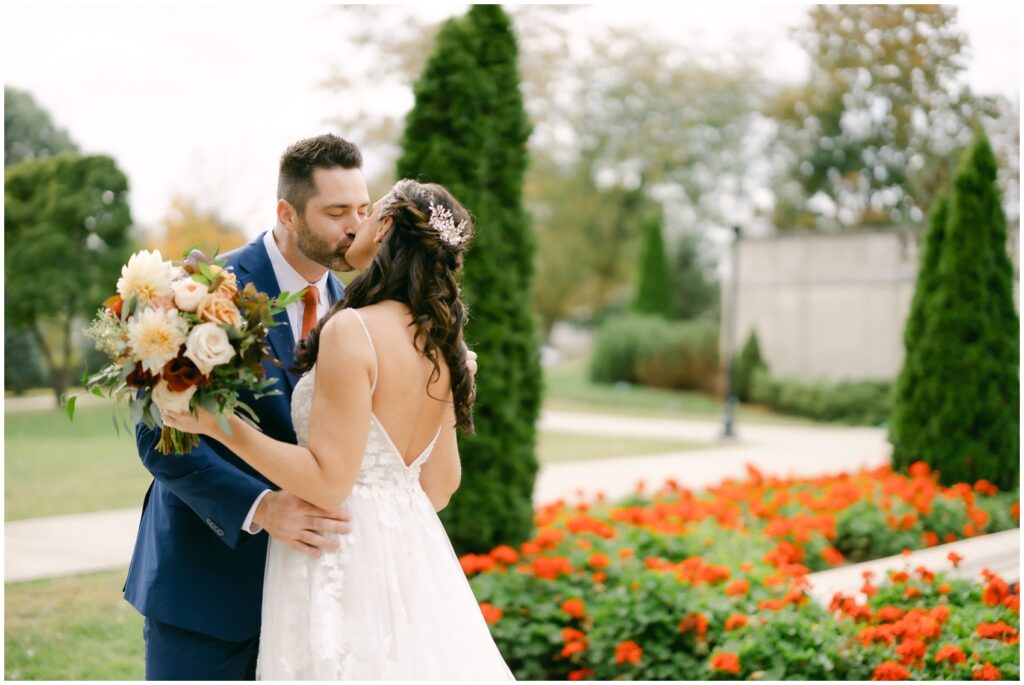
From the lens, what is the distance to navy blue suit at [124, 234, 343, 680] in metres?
2.68

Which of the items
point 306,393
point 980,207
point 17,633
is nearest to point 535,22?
point 980,207

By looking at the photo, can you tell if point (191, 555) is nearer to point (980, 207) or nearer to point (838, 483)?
point (838, 483)

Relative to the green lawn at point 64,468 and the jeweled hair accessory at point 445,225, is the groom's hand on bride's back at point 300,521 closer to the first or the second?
the jeweled hair accessory at point 445,225

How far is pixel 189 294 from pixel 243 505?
0.60 m

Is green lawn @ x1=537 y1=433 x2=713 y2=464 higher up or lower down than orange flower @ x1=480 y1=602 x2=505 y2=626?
lower down

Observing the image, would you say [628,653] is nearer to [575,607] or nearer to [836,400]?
[575,607]

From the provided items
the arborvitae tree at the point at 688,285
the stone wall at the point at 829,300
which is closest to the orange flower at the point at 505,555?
the stone wall at the point at 829,300

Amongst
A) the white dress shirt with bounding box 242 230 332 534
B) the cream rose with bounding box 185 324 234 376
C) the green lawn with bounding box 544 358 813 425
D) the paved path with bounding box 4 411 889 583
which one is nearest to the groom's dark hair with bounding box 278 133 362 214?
the white dress shirt with bounding box 242 230 332 534

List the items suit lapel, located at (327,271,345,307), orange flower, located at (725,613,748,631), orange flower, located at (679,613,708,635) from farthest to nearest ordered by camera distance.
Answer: orange flower, located at (679,613,708,635) → orange flower, located at (725,613,748,631) → suit lapel, located at (327,271,345,307)

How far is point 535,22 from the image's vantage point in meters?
27.4

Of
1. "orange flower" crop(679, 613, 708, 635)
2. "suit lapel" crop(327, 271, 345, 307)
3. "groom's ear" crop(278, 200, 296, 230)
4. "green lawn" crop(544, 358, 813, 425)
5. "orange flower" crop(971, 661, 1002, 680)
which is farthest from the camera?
"green lawn" crop(544, 358, 813, 425)

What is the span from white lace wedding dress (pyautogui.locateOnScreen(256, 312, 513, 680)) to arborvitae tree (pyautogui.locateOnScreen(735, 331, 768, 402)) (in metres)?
22.9

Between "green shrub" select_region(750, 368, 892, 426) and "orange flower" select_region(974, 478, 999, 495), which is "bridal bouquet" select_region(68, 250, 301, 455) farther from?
"green shrub" select_region(750, 368, 892, 426)

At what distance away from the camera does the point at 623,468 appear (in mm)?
13469
